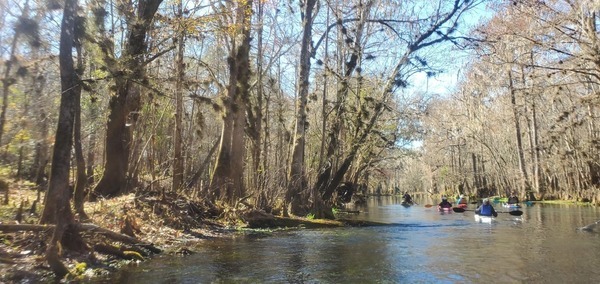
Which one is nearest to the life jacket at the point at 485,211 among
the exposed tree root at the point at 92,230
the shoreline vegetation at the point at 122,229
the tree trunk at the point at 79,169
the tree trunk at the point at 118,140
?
the shoreline vegetation at the point at 122,229

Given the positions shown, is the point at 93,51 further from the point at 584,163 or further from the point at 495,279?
the point at 584,163

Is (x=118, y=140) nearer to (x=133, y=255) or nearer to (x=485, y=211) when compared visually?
(x=133, y=255)

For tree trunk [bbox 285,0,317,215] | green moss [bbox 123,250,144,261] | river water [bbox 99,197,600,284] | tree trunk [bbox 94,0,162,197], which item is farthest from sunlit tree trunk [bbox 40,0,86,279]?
tree trunk [bbox 285,0,317,215]

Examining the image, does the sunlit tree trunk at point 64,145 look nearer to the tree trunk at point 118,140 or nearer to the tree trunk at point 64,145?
the tree trunk at point 64,145

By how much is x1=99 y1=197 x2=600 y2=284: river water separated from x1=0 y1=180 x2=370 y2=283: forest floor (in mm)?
555

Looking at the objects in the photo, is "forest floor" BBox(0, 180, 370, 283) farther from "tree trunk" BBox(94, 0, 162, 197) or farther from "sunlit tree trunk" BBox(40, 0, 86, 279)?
"tree trunk" BBox(94, 0, 162, 197)

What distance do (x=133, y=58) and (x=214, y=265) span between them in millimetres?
4560

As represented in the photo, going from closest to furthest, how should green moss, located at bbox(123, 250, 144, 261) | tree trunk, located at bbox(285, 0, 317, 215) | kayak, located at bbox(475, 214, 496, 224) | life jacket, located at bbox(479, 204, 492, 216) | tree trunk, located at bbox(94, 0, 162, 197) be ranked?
green moss, located at bbox(123, 250, 144, 261)
tree trunk, located at bbox(94, 0, 162, 197)
tree trunk, located at bbox(285, 0, 317, 215)
kayak, located at bbox(475, 214, 496, 224)
life jacket, located at bbox(479, 204, 492, 216)

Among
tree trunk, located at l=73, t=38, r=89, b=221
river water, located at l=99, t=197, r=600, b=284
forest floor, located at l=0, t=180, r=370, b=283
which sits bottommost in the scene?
river water, located at l=99, t=197, r=600, b=284

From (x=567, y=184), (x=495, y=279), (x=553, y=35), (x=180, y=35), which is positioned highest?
(x=553, y=35)

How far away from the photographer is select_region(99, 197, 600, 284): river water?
8.80m

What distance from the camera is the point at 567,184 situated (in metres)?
37.1

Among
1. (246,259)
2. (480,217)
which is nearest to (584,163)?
(480,217)

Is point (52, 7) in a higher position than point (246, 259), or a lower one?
higher
